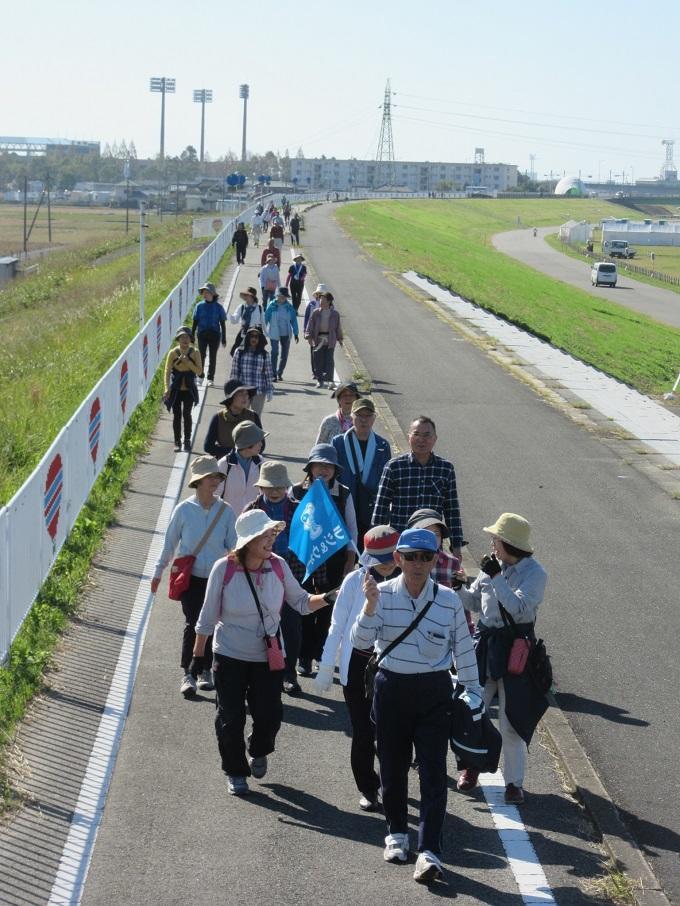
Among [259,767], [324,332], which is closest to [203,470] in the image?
[259,767]

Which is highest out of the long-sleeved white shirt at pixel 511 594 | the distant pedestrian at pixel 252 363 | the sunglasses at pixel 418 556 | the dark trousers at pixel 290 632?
the sunglasses at pixel 418 556

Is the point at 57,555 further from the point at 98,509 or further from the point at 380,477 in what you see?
the point at 380,477

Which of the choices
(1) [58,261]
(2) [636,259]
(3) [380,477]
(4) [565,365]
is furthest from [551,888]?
(2) [636,259]

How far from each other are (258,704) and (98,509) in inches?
268

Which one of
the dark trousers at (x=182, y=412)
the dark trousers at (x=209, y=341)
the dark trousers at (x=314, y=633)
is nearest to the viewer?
the dark trousers at (x=314, y=633)

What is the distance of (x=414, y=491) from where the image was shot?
9.62 meters

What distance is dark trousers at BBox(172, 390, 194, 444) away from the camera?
54.5 feet

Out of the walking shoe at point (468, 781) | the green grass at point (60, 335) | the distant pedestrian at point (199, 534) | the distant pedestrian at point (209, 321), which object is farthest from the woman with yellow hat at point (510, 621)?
the distant pedestrian at point (209, 321)

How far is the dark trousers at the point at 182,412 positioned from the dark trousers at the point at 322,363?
206 inches

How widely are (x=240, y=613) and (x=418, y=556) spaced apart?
136cm

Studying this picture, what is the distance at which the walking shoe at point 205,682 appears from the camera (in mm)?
9164

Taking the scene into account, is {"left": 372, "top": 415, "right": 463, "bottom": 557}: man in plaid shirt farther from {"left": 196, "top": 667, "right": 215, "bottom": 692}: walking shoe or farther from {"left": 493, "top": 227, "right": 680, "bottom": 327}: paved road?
{"left": 493, "top": 227, "right": 680, "bottom": 327}: paved road

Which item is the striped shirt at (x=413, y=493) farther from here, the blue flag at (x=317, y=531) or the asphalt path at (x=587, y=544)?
the asphalt path at (x=587, y=544)

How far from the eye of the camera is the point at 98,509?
45.7 feet
